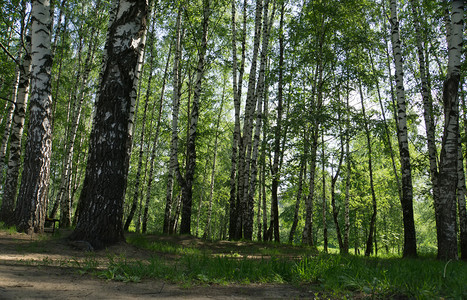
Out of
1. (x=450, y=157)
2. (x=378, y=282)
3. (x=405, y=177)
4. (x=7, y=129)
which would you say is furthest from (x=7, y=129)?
(x=450, y=157)

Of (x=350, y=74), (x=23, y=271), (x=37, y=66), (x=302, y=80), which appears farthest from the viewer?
(x=302, y=80)

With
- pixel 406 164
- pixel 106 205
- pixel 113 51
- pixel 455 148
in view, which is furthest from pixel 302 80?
pixel 106 205

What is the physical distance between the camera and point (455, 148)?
718 centimetres

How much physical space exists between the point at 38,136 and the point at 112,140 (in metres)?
2.59

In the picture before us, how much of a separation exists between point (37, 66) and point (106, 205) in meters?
4.17

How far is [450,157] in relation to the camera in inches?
282

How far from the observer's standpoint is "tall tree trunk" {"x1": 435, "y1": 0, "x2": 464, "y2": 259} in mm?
7074

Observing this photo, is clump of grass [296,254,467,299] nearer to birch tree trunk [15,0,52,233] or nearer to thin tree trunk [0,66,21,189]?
birch tree trunk [15,0,52,233]

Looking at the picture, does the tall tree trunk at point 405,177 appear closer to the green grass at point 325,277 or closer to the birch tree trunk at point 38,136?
the green grass at point 325,277

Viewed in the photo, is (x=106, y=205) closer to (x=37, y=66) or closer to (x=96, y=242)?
(x=96, y=242)

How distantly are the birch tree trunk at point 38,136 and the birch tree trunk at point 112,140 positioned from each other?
73.3 inches

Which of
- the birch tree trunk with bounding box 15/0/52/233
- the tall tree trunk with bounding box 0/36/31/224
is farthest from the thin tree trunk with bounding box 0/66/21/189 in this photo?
the birch tree trunk with bounding box 15/0/52/233

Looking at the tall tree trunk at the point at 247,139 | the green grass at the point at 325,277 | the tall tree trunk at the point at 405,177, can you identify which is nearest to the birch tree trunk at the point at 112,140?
the green grass at the point at 325,277

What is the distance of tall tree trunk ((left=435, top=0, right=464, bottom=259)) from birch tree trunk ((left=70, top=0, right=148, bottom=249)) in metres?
7.67
